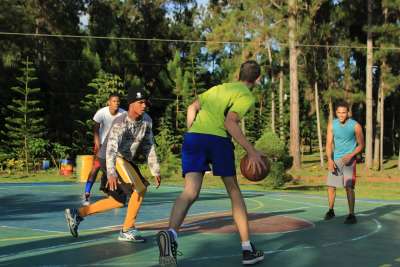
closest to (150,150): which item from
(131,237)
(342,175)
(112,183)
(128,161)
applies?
(128,161)

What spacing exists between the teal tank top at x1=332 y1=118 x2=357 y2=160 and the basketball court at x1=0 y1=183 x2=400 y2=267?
1.08 metres

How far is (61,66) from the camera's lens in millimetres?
44062

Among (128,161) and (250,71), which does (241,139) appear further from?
(128,161)

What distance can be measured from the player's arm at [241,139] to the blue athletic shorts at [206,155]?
22 cm

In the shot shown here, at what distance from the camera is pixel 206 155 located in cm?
556

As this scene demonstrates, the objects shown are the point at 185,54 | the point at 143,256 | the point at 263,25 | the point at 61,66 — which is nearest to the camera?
the point at 143,256

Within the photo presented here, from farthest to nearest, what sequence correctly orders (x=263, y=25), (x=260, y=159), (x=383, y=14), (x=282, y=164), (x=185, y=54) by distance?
1. (x=185, y=54)
2. (x=383, y=14)
3. (x=263, y=25)
4. (x=282, y=164)
5. (x=260, y=159)

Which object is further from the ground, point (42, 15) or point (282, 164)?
point (42, 15)

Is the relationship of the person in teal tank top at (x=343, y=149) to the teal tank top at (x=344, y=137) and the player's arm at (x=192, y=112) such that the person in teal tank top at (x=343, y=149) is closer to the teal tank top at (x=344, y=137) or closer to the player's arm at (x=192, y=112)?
the teal tank top at (x=344, y=137)

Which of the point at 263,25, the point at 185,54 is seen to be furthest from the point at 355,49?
the point at 185,54

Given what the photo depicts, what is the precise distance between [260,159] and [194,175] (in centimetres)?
64

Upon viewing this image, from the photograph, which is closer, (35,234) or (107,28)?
(35,234)

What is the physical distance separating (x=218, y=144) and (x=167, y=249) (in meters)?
1.08

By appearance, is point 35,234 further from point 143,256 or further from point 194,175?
point 194,175
